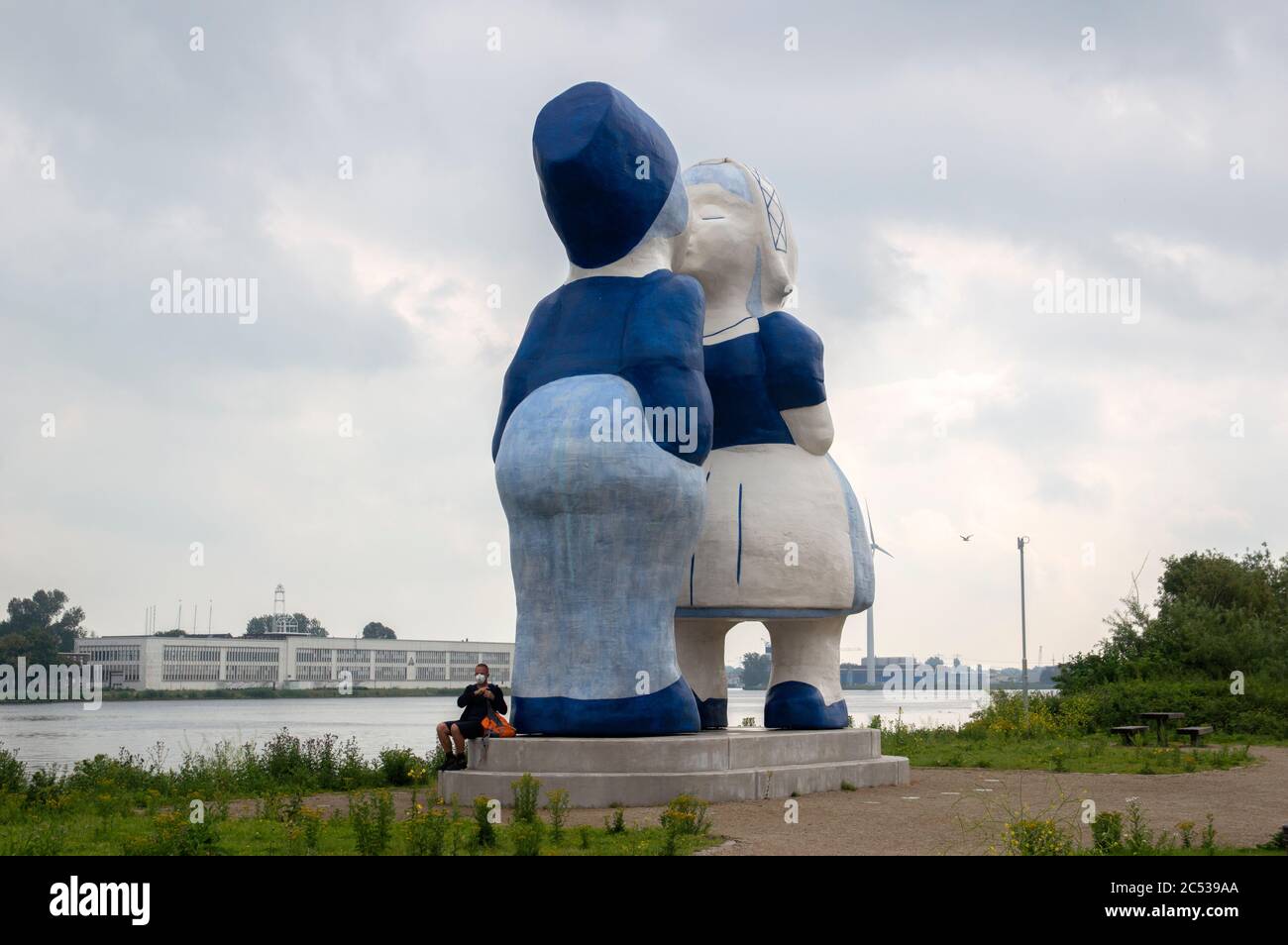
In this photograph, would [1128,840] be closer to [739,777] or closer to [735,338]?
[739,777]

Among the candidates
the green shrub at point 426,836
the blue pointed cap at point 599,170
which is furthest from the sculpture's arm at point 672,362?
the green shrub at point 426,836

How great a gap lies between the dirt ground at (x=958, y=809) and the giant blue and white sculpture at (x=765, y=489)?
1.61 metres

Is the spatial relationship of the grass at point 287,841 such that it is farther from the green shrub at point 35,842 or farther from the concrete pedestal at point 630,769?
the concrete pedestal at point 630,769

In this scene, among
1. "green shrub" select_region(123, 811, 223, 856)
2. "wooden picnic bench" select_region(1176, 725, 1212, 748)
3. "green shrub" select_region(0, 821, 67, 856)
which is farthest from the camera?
"wooden picnic bench" select_region(1176, 725, 1212, 748)

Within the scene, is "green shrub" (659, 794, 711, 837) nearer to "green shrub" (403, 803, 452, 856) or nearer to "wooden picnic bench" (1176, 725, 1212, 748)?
"green shrub" (403, 803, 452, 856)

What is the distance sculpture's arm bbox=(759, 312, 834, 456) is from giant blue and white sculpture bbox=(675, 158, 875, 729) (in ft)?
0.04

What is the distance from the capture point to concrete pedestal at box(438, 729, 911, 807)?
32.6 feet

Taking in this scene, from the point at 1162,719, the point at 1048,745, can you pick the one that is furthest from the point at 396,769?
the point at 1162,719

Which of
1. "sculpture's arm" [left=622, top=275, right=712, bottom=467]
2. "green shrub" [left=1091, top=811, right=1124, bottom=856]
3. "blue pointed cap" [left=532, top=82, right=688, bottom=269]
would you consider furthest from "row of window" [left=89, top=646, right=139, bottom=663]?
"green shrub" [left=1091, top=811, right=1124, bottom=856]

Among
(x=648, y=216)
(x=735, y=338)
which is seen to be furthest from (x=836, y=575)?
(x=648, y=216)

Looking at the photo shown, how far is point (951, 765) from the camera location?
595 inches

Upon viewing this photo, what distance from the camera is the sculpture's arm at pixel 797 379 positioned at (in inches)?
485

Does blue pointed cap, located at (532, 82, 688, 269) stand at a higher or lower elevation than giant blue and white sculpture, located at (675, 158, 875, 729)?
higher
